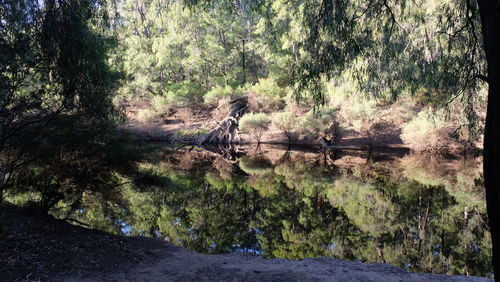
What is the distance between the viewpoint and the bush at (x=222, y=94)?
21453 mm

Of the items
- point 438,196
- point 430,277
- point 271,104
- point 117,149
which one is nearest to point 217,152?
point 271,104

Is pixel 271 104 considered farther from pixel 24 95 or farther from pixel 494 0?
pixel 494 0

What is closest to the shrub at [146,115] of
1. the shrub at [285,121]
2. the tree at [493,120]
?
the shrub at [285,121]

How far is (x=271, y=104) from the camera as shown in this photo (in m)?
20.3

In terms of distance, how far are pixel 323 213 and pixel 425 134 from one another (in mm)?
9387

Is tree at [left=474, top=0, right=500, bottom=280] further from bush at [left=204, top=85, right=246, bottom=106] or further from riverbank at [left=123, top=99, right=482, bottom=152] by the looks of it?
bush at [left=204, top=85, right=246, bottom=106]

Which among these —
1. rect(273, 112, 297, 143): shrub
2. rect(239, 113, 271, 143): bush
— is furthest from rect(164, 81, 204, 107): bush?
rect(273, 112, 297, 143): shrub

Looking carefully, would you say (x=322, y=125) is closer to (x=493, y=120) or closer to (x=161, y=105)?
(x=161, y=105)

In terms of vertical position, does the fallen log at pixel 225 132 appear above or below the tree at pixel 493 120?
above

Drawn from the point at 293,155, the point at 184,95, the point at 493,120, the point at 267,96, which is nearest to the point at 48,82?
the point at 493,120

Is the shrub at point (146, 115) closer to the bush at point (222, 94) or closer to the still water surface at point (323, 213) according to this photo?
the bush at point (222, 94)

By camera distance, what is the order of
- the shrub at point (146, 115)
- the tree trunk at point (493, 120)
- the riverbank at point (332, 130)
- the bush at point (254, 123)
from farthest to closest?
1. the shrub at point (146, 115)
2. the bush at point (254, 123)
3. the riverbank at point (332, 130)
4. the tree trunk at point (493, 120)

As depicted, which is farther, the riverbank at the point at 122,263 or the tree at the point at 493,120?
the riverbank at the point at 122,263

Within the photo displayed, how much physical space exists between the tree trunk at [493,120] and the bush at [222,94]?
1957 centimetres
